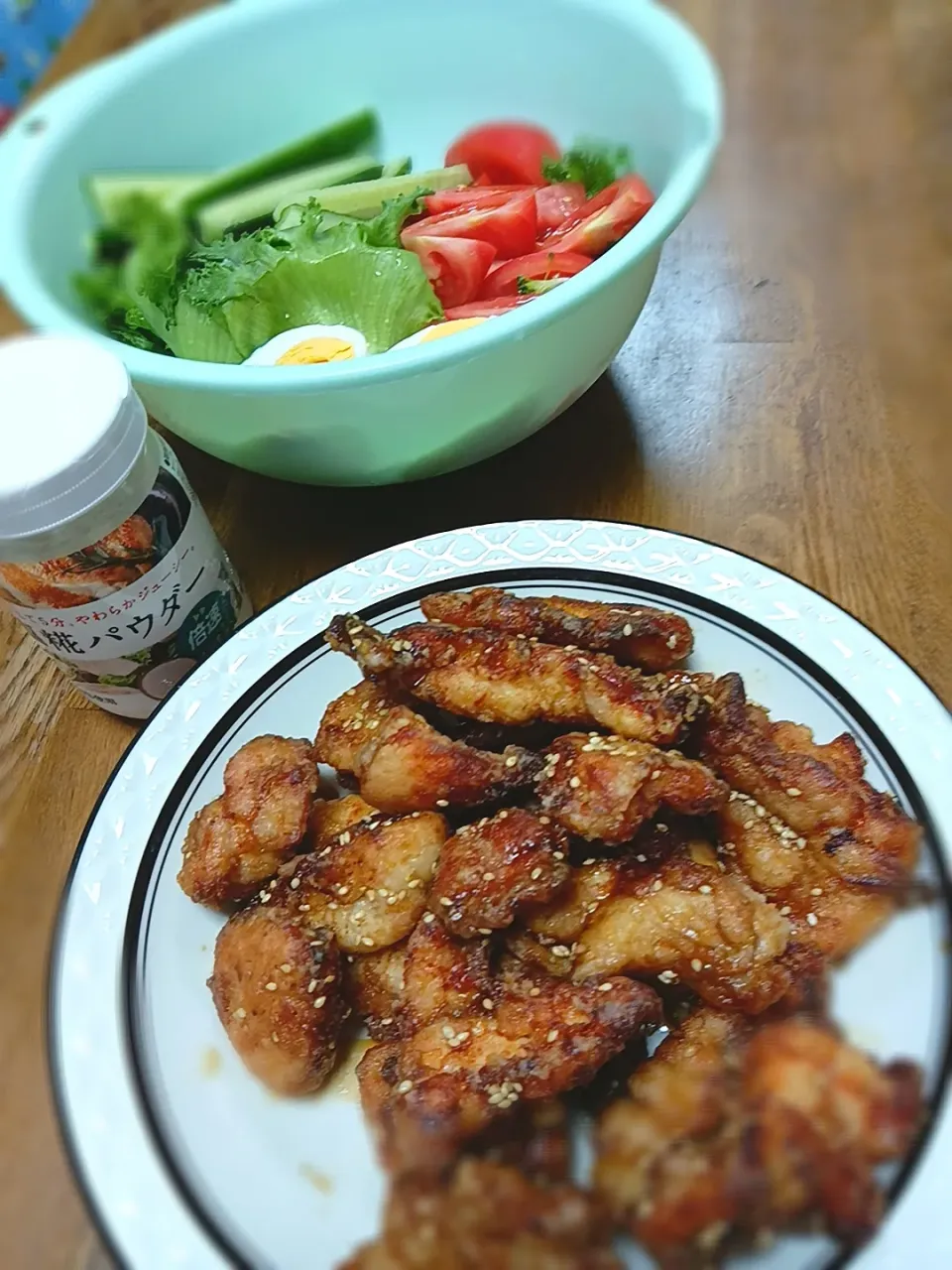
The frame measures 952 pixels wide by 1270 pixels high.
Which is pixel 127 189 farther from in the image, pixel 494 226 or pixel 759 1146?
pixel 759 1146

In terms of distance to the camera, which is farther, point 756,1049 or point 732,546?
point 732,546

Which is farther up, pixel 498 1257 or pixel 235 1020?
pixel 498 1257

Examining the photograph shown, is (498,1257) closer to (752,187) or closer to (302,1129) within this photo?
(302,1129)

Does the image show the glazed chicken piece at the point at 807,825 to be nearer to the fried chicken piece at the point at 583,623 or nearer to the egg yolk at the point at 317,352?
the fried chicken piece at the point at 583,623

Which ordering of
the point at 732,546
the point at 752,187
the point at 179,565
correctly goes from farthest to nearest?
1. the point at 752,187
2. the point at 732,546
3. the point at 179,565

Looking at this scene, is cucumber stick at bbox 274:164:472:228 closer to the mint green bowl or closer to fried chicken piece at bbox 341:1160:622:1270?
the mint green bowl

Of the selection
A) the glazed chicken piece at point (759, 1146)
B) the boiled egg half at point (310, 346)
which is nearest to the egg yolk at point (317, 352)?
the boiled egg half at point (310, 346)

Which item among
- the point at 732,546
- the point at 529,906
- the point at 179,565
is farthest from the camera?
the point at 732,546

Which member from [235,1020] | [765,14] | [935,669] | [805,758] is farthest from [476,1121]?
[765,14]
